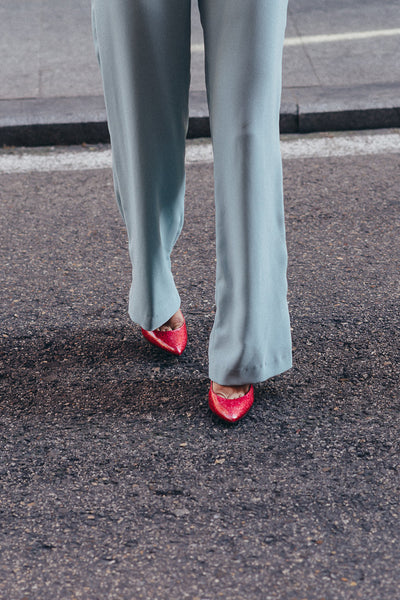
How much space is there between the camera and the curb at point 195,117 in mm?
4305

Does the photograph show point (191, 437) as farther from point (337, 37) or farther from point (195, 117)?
point (337, 37)

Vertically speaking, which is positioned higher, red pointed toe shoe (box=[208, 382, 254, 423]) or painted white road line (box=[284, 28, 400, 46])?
red pointed toe shoe (box=[208, 382, 254, 423])

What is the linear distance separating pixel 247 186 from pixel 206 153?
90.4 inches

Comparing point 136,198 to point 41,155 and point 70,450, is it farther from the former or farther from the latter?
point 41,155

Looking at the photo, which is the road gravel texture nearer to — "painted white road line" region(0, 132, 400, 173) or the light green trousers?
the light green trousers

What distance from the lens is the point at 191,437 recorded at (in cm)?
206

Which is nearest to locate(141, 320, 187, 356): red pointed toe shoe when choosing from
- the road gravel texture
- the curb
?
the road gravel texture

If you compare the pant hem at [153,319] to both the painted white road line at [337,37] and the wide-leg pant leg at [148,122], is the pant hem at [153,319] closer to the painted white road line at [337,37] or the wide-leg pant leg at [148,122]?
the wide-leg pant leg at [148,122]

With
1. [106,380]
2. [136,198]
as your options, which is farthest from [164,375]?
[136,198]

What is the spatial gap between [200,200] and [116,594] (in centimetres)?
226

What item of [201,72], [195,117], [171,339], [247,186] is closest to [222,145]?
[247,186]

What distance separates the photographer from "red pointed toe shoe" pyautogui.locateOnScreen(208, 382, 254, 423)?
209 centimetres

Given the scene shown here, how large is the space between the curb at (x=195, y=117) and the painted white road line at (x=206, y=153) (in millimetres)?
134

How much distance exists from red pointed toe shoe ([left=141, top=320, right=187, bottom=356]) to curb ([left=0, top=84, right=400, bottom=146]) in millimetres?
2143
